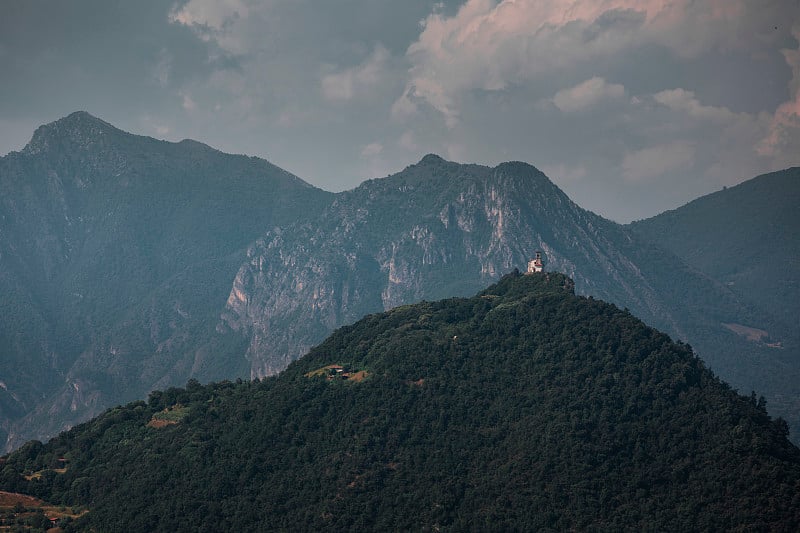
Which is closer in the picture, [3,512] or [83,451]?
[3,512]

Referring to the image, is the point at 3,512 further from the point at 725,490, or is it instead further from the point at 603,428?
the point at 725,490

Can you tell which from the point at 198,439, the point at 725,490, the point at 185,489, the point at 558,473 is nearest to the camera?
the point at 725,490

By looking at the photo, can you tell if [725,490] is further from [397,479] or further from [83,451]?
[83,451]

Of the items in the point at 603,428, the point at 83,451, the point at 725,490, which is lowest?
the point at 725,490

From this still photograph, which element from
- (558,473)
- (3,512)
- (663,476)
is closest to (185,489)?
(3,512)

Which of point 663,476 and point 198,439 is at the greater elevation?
point 198,439

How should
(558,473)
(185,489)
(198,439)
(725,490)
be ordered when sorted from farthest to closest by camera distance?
(198,439) < (185,489) < (558,473) < (725,490)
